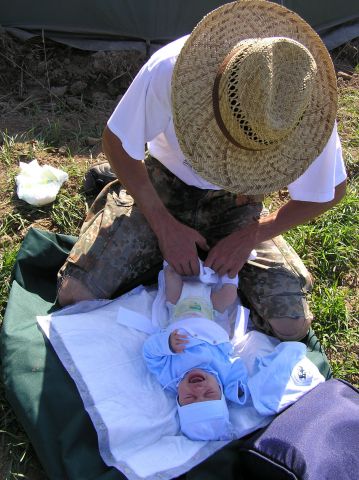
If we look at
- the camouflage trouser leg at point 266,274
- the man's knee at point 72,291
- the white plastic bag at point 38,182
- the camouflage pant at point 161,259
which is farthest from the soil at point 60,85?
the man's knee at point 72,291

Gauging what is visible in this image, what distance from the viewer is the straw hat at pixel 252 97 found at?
A: 1.74 metres

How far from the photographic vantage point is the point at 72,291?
2488 millimetres

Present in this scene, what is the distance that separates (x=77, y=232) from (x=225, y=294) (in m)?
0.95

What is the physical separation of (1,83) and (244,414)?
110 inches

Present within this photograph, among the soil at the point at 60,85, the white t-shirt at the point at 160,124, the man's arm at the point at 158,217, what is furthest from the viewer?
the soil at the point at 60,85

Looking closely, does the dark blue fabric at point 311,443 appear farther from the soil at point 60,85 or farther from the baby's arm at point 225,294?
the soil at point 60,85

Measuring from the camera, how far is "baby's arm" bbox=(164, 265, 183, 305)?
97.7 inches

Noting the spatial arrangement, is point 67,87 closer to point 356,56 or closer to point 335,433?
point 356,56

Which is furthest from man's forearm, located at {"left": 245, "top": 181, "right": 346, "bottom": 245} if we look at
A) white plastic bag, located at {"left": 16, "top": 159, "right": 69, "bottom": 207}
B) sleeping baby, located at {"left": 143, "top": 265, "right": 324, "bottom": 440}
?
white plastic bag, located at {"left": 16, "top": 159, "right": 69, "bottom": 207}

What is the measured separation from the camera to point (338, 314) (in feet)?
9.22

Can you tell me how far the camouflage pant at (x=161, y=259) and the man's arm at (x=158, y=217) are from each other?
0.61 feet

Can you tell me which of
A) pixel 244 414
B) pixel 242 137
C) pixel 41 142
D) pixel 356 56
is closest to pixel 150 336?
pixel 244 414

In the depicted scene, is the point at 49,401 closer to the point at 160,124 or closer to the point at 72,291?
the point at 72,291

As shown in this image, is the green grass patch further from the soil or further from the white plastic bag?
the soil
